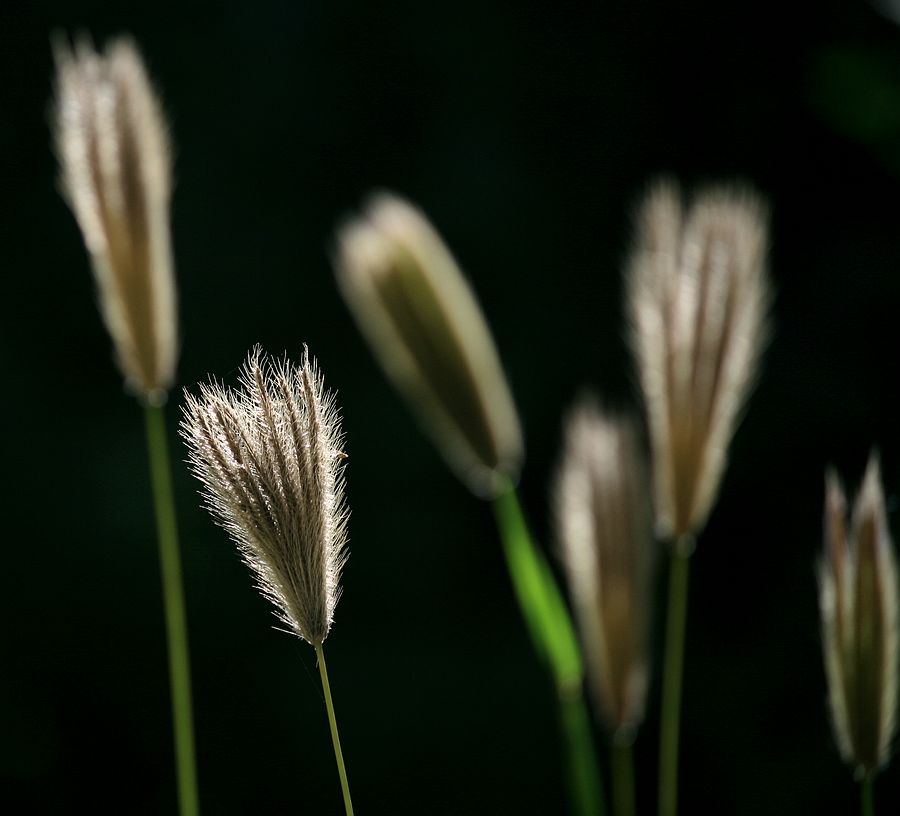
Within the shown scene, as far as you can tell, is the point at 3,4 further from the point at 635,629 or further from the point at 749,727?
the point at 749,727

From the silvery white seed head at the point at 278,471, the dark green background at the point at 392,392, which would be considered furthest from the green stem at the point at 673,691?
the dark green background at the point at 392,392

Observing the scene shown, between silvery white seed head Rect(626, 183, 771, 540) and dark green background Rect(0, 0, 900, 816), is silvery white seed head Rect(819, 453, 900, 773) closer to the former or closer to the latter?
silvery white seed head Rect(626, 183, 771, 540)

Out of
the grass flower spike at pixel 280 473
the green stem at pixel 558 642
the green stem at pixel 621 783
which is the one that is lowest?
the green stem at pixel 621 783

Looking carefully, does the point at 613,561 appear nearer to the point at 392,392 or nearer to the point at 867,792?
the point at 867,792

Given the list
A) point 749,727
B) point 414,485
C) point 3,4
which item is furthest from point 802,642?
point 3,4

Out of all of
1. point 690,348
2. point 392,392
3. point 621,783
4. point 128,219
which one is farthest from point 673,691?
point 392,392

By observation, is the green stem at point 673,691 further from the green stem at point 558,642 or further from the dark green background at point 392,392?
the dark green background at point 392,392
